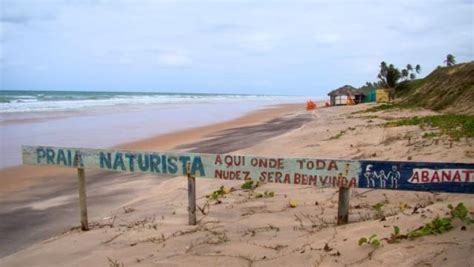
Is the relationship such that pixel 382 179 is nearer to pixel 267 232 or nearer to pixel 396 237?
pixel 396 237

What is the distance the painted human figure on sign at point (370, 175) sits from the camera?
14.4ft

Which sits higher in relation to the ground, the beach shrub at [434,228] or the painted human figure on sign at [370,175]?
Answer: the painted human figure on sign at [370,175]

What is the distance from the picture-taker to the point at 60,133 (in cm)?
1945

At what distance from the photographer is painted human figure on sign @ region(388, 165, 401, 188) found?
4.29 metres

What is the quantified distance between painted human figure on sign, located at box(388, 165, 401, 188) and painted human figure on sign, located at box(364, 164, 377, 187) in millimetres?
152

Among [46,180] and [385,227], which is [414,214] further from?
[46,180]

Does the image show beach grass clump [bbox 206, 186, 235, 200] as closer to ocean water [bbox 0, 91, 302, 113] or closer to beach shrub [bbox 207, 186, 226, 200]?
beach shrub [bbox 207, 186, 226, 200]

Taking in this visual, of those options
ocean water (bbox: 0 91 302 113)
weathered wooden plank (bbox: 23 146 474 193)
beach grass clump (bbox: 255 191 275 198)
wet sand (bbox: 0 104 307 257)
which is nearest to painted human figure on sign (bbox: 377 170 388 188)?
weathered wooden plank (bbox: 23 146 474 193)

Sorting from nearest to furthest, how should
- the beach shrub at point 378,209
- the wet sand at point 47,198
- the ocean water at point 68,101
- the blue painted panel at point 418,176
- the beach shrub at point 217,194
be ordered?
the blue painted panel at point 418,176 < the beach shrub at point 378,209 < the wet sand at point 47,198 < the beach shrub at point 217,194 < the ocean water at point 68,101

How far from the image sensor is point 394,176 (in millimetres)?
4297

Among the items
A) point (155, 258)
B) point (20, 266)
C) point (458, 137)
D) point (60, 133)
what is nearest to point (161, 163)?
point (155, 258)

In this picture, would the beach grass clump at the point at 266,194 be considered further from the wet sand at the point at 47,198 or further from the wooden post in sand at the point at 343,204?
the wet sand at the point at 47,198

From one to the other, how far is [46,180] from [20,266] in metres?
5.89

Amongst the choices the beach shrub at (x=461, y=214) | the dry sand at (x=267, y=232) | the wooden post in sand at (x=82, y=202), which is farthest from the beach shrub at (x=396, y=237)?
the wooden post in sand at (x=82, y=202)
